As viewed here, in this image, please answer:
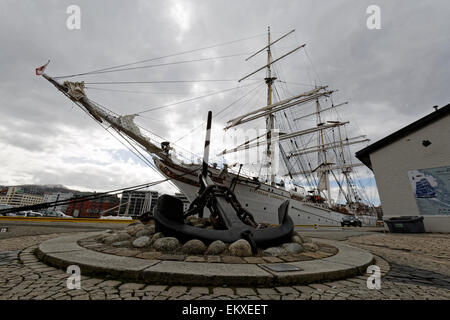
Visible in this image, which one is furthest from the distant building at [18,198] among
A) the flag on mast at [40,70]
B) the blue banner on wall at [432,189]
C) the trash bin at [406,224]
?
the blue banner on wall at [432,189]

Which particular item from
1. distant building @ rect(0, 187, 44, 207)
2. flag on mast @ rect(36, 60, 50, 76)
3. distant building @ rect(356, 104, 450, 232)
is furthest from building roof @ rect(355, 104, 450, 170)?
distant building @ rect(0, 187, 44, 207)

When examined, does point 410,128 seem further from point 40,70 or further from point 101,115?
point 40,70

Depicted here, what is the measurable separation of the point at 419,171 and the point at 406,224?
10.1 ft

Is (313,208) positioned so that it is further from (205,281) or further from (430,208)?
(205,281)

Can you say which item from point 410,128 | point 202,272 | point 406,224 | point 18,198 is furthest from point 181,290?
point 18,198

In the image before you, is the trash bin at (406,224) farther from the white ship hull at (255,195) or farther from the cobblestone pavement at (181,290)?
the cobblestone pavement at (181,290)

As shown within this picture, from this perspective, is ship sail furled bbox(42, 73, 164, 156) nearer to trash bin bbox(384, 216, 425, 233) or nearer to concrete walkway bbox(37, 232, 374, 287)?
concrete walkway bbox(37, 232, 374, 287)

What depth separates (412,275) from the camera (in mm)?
2666

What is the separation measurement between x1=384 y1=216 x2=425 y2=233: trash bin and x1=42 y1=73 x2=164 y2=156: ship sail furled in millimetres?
15846

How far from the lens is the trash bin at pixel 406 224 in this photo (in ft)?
32.1

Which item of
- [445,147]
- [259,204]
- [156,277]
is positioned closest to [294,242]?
[156,277]

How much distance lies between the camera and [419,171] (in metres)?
10.7

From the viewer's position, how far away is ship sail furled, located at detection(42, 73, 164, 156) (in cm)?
1255
